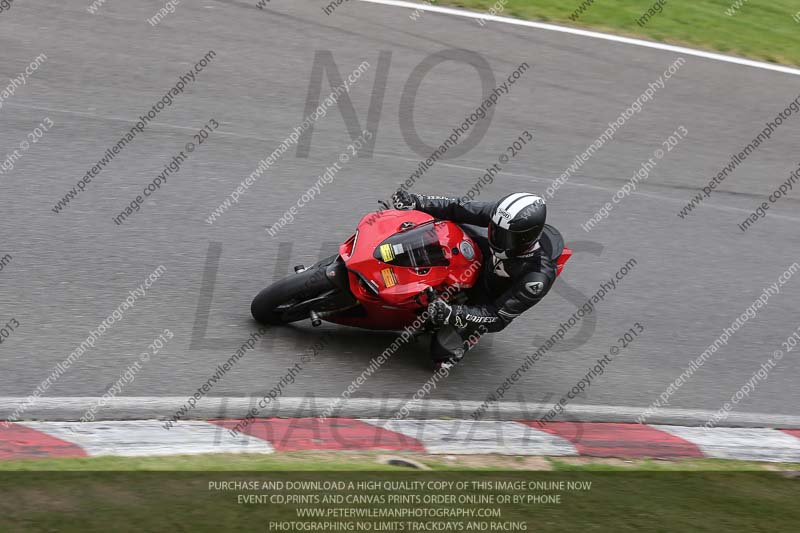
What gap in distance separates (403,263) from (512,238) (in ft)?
2.53

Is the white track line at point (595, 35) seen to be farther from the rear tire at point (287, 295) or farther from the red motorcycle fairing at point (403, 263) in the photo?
the rear tire at point (287, 295)

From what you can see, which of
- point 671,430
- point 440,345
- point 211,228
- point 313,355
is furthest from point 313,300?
point 671,430

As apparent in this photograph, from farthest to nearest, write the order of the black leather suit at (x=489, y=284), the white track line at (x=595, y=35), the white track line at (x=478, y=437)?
the white track line at (x=595, y=35) → the black leather suit at (x=489, y=284) → the white track line at (x=478, y=437)

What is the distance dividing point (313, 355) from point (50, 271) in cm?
211

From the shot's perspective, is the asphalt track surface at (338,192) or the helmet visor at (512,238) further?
the asphalt track surface at (338,192)

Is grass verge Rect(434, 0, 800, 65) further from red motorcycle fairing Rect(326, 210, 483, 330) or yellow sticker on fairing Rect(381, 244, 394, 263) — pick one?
yellow sticker on fairing Rect(381, 244, 394, 263)

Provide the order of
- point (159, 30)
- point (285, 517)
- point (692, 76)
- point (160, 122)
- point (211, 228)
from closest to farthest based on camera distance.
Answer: point (285, 517) → point (211, 228) → point (160, 122) → point (159, 30) → point (692, 76)

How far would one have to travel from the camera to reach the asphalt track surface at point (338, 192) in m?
7.23

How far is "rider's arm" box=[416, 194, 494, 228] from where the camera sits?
758cm

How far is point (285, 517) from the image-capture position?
5.17 meters

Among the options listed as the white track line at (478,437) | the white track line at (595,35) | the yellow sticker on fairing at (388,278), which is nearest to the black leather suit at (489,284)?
the yellow sticker on fairing at (388,278)

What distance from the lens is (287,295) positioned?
7230 mm

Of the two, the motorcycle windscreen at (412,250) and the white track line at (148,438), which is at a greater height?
the motorcycle windscreen at (412,250)

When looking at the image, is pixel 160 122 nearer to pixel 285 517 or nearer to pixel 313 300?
pixel 313 300
